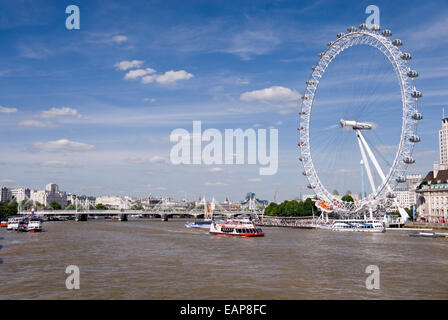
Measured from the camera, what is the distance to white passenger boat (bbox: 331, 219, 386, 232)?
60.3 m

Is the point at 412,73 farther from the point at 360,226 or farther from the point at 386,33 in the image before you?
the point at 360,226

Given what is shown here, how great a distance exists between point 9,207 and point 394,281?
125m

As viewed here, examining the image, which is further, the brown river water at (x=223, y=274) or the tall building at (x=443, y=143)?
the tall building at (x=443, y=143)

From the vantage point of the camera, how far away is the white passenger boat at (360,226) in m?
60.3

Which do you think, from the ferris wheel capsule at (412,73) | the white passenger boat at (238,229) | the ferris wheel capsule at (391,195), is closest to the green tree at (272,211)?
the white passenger boat at (238,229)

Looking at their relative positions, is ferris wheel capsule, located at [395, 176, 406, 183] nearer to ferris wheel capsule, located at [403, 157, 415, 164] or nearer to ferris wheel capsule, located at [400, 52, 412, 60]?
ferris wheel capsule, located at [403, 157, 415, 164]

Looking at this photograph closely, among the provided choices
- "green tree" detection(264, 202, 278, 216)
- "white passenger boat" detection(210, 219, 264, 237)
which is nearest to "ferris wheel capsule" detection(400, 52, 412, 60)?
"white passenger boat" detection(210, 219, 264, 237)

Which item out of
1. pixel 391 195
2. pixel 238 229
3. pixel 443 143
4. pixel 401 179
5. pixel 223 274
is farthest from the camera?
pixel 443 143

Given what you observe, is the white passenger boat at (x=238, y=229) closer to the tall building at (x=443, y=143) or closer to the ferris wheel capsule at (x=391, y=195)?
the ferris wheel capsule at (x=391, y=195)

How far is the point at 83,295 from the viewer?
17484 millimetres

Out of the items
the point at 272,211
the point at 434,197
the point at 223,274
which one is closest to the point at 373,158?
the point at 434,197

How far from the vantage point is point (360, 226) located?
63.5m
